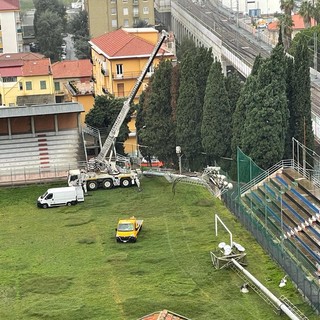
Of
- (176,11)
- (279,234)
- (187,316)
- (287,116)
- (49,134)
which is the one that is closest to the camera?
(187,316)

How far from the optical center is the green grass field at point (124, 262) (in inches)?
1057

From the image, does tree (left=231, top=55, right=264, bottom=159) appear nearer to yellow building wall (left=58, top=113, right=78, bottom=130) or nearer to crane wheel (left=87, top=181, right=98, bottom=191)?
crane wheel (left=87, top=181, right=98, bottom=191)

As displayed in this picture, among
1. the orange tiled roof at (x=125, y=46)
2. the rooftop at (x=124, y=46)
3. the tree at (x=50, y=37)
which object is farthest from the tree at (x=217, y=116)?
the tree at (x=50, y=37)

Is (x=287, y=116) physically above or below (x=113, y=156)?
above

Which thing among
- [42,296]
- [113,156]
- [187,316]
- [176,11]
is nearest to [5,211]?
[113,156]

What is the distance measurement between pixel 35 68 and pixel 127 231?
28.5 meters

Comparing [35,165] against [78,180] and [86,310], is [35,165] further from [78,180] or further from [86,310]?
[86,310]

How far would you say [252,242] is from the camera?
108ft

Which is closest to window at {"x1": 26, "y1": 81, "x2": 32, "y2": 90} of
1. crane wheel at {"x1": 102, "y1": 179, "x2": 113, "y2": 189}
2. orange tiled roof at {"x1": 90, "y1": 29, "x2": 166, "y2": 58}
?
orange tiled roof at {"x1": 90, "y1": 29, "x2": 166, "y2": 58}

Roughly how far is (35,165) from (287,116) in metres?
14.1

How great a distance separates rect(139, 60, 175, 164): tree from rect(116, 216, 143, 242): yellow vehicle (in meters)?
12.0

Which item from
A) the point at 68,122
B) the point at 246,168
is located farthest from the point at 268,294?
the point at 68,122

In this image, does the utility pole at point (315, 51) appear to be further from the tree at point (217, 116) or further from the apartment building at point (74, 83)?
the tree at point (217, 116)

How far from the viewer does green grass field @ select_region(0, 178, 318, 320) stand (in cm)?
2684
